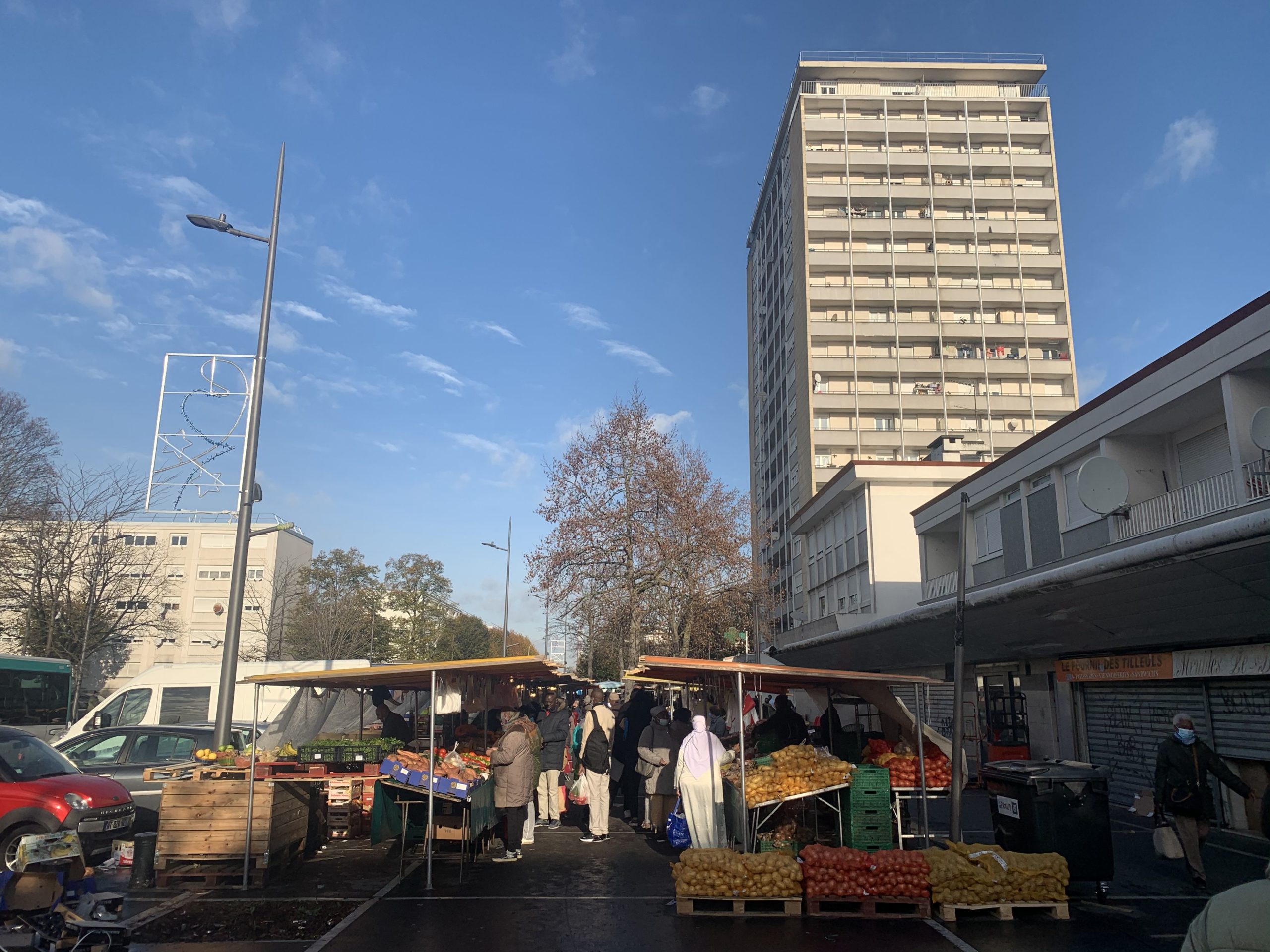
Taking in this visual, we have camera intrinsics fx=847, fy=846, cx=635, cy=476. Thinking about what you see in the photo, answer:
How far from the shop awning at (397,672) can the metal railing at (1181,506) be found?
1236cm

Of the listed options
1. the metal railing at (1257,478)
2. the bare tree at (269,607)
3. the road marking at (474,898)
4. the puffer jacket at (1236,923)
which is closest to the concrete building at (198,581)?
the bare tree at (269,607)

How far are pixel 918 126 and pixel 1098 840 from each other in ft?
191

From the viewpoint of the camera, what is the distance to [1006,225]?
55.7 meters

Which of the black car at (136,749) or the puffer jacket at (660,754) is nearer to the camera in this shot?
the puffer jacket at (660,754)

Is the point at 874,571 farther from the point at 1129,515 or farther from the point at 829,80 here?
the point at 829,80

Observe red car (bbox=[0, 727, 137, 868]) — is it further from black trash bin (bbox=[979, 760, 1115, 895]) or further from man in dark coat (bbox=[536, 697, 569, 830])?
black trash bin (bbox=[979, 760, 1115, 895])

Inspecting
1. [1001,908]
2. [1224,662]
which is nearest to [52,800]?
[1001,908]

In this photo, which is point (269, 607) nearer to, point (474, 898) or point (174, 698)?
point (174, 698)

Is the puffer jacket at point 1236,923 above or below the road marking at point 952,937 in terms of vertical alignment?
above

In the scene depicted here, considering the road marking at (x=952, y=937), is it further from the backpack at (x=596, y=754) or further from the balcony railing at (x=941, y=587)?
the balcony railing at (x=941, y=587)

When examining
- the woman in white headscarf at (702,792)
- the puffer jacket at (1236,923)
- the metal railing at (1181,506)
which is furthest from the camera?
the metal railing at (1181,506)

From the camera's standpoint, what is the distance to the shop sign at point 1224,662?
432 inches

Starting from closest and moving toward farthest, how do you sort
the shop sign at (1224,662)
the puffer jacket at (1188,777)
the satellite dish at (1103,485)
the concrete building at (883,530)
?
1. the puffer jacket at (1188,777)
2. the shop sign at (1224,662)
3. the satellite dish at (1103,485)
4. the concrete building at (883,530)

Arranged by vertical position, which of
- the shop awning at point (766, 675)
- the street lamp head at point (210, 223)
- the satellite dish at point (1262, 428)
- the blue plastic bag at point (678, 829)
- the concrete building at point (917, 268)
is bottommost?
the blue plastic bag at point (678, 829)
